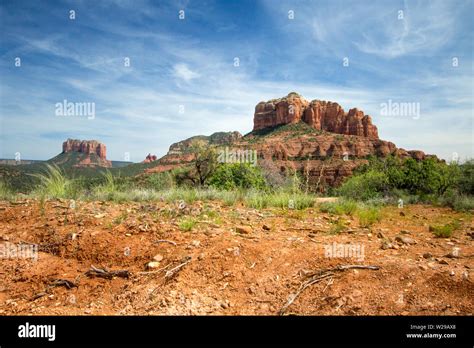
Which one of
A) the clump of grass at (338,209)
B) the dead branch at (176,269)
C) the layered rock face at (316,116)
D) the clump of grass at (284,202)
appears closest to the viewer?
the dead branch at (176,269)

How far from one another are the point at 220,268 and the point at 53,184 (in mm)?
6211

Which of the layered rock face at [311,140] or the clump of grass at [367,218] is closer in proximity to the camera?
the clump of grass at [367,218]

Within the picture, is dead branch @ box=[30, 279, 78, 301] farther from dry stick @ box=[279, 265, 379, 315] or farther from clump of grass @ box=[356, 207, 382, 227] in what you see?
clump of grass @ box=[356, 207, 382, 227]

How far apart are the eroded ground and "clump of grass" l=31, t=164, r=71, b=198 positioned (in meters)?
2.10

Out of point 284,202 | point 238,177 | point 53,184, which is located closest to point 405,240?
point 284,202

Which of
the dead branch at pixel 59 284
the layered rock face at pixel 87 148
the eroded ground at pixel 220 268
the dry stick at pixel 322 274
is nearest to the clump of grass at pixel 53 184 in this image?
the eroded ground at pixel 220 268

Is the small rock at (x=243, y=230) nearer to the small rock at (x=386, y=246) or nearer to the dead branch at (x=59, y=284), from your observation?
the small rock at (x=386, y=246)

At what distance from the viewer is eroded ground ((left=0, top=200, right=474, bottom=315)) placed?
2.73 metres

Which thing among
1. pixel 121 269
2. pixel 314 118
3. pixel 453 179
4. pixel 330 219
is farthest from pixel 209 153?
pixel 314 118

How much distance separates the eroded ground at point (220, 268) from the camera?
8.96ft

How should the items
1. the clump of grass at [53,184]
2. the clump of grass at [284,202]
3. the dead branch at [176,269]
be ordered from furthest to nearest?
A: the clump of grass at [53,184], the clump of grass at [284,202], the dead branch at [176,269]

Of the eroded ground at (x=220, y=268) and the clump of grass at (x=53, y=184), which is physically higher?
the clump of grass at (x=53, y=184)

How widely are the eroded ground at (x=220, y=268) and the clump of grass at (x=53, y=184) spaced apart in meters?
2.10
